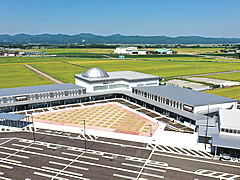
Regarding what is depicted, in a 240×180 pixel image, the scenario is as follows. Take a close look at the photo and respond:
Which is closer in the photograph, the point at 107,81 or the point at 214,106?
the point at 214,106

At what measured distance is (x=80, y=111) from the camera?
7931 cm

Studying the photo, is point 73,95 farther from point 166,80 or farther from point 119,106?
point 166,80

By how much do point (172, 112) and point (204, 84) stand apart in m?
62.1

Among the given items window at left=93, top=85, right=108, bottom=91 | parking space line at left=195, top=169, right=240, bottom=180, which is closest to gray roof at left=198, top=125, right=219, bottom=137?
parking space line at left=195, top=169, right=240, bottom=180

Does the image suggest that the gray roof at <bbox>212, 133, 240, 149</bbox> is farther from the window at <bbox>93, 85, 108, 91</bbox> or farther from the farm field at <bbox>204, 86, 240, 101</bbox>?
the window at <bbox>93, 85, 108, 91</bbox>

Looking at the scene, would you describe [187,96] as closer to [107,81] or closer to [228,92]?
[107,81]

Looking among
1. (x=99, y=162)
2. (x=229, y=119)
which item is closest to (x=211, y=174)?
(x=229, y=119)

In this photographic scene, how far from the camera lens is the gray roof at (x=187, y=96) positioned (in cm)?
7166

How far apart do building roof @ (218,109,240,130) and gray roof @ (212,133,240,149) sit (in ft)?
7.14

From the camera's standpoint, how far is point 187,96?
257ft

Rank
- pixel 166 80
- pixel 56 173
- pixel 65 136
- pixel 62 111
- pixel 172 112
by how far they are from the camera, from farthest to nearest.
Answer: pixel 166 80 < pixel 62 111 < pixel 172 112 < pixel 65 136 < pixel 56 173

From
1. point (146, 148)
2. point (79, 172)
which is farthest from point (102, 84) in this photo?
point (79, 172)

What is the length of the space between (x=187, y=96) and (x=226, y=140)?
100ft

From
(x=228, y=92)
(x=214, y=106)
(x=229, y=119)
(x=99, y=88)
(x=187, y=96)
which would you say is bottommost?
(x=228, y=92)
